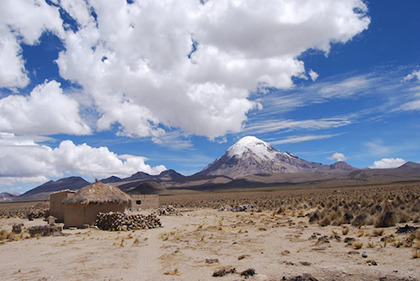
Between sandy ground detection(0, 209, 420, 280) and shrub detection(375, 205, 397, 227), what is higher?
shrub detection(375, 205, 397, 227)

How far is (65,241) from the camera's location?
17234 millimetres

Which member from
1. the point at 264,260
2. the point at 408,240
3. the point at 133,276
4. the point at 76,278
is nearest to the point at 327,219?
the point at 408,240

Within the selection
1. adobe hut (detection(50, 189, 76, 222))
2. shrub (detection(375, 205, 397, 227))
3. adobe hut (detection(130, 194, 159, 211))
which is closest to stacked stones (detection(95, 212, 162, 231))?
adobe hut (detection(50, 189, 76, 222))

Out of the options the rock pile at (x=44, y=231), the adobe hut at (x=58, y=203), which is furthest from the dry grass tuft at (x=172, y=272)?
the adobe hut at (x=58, y=203)

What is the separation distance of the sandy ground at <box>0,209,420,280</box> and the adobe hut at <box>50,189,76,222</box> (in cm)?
1331

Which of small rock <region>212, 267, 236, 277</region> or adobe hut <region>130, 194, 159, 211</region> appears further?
adobe hut <region>130, 194, 159, 211</region>

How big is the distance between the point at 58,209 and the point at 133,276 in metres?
24.2

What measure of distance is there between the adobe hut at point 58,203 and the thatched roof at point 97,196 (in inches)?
213

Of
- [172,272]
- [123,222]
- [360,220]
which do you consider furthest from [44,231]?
[360,220]

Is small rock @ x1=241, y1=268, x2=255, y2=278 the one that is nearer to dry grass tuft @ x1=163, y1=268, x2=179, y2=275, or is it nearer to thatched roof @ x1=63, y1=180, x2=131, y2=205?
dry grass tuft @ x1=163, y1=268, x2=179, y2=275

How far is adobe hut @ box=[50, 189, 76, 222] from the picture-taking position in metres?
30.5

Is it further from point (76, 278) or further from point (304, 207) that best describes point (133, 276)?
point (304, 207)

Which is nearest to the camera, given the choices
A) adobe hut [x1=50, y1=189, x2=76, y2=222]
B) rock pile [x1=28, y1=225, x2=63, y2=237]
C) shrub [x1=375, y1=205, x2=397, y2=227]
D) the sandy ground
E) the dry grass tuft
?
the sandy ground

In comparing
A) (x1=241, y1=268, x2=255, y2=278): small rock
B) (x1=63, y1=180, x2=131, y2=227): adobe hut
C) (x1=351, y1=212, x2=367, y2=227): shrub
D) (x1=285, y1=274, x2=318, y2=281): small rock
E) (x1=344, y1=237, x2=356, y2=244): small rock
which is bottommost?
(x1=285, y1=274, x2=318, y2=281): small rock
